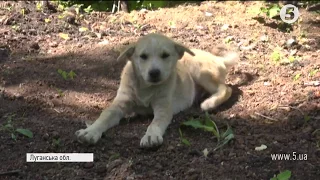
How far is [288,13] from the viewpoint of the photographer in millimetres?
7516

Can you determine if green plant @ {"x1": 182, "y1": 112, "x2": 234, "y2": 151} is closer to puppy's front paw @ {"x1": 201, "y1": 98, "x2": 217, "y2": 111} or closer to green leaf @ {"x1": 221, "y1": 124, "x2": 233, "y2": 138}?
green leaf @ {"x1": 221, "y1": 124, "x2": 233, "y2": 138}

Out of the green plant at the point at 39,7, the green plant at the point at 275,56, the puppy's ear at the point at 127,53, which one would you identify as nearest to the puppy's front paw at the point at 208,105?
the puppy's ear at the point at 127,53

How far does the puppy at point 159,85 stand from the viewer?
14.6ft

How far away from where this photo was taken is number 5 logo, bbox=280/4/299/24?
7363 mm

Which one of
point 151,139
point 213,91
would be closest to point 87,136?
point 151,139

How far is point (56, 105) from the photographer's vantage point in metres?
5.00

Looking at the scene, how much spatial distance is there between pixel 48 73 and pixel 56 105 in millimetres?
782

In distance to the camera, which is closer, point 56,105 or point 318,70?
point 56,105

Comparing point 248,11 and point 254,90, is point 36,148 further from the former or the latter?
point 248,11

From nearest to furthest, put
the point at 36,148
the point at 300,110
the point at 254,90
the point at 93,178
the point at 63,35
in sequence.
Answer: the point at 93,178 → the point at 36,148 → the point at 300,110 → the point at 254,90 → the point at 63,35

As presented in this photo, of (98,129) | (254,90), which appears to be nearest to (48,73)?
(98,129)

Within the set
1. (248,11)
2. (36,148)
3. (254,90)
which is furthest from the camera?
(248,11)

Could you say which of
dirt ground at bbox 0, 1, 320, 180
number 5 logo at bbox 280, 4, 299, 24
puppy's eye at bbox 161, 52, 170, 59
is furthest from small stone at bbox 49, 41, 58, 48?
number 5 logo at bbox 280, 4, 299, 24

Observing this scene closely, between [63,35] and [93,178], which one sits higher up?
[63,35]
